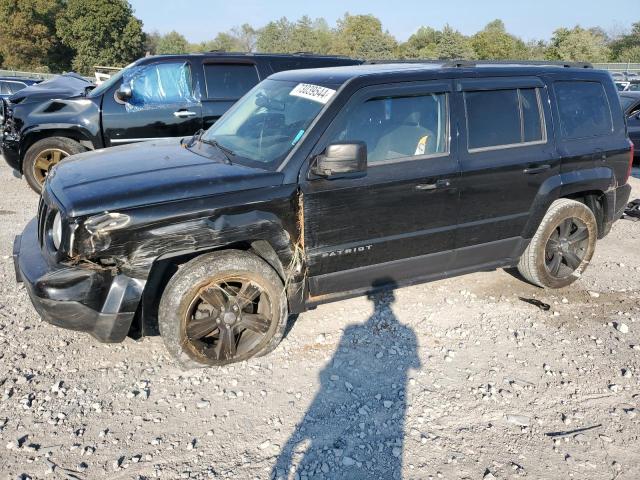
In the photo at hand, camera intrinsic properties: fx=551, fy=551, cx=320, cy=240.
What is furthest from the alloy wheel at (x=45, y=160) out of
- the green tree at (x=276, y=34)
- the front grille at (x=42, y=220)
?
the green tree at (x=276, y=34)

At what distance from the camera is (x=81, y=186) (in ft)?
11.2

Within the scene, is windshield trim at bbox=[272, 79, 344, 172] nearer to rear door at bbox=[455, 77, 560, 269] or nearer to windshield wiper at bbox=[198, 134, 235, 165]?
windshield wiper at bbox=[198, 134, 235, 165]

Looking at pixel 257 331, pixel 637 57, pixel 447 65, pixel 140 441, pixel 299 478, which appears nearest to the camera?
pixel 299 478

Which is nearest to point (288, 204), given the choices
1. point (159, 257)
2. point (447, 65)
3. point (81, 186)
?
point (159, 257)

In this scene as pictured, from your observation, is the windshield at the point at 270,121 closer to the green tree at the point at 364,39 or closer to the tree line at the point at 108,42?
the tree line at the point at 108,42

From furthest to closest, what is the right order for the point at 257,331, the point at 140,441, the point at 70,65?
the point at 70,65
the point at 257,331
the point at 140,441

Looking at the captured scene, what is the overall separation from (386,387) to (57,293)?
208cm

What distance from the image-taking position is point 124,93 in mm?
7141

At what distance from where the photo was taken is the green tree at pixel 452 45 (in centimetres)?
5234

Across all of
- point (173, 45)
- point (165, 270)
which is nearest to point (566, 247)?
point (165, 270)

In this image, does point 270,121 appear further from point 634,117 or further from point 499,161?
point 634,117

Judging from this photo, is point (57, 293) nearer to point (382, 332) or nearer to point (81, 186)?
point (81, 186)

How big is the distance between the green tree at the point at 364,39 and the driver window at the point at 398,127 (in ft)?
192

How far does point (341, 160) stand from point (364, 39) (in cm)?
6846
